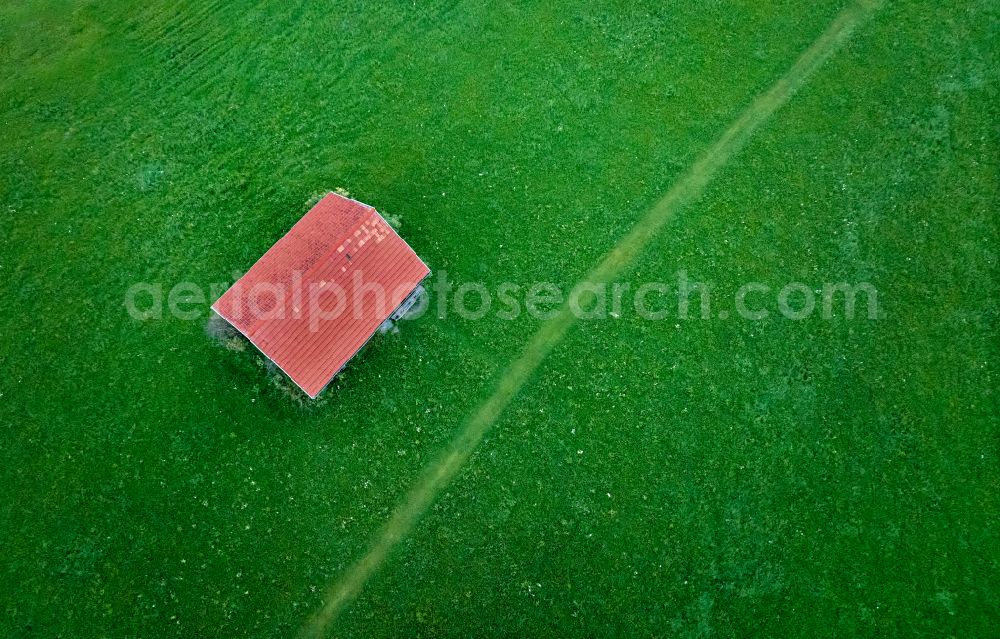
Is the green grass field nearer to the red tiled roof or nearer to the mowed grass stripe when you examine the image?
the mowed grass stripe

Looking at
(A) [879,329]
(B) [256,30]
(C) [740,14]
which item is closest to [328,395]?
(B) [256,30]

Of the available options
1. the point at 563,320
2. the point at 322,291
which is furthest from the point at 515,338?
the point at 322,291

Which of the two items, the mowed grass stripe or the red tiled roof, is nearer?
the red tiled roof

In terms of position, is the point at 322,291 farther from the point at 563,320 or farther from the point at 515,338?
the point at 563,320

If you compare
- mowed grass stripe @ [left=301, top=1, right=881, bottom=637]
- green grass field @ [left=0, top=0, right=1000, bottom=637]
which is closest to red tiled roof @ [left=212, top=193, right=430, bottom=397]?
green grass field @ [left=0, top=0, right=1000, bottom=637]
